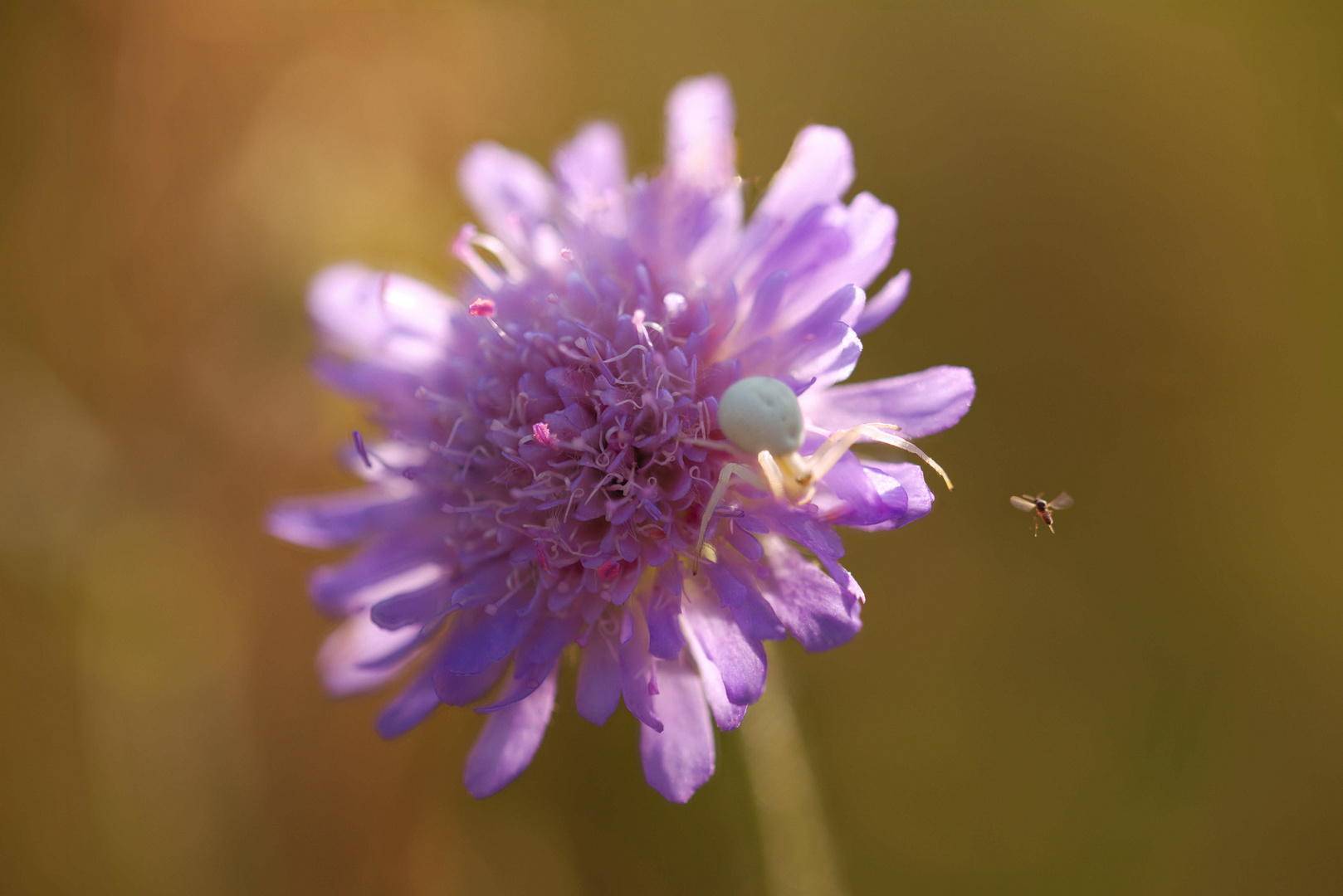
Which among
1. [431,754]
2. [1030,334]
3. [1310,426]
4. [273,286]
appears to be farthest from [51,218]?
[1310,426]

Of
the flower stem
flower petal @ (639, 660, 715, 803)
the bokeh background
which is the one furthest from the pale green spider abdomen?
the bokeh background

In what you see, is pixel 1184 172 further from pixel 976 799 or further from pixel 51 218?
pixel 51 218

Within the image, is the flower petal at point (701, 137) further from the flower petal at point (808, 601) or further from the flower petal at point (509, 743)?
the flower petal at point (509, 743)

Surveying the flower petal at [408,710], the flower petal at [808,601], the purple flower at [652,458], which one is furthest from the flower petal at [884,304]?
the flower petal at [408,710]

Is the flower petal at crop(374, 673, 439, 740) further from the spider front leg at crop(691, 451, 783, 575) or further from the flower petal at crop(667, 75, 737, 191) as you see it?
the flower petal at crop(667, 75, 737, 191)

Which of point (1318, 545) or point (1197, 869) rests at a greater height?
point (1318, 545)

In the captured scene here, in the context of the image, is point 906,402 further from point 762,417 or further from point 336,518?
point 336,518

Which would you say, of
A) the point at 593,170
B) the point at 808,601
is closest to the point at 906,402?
the point at 808,601
